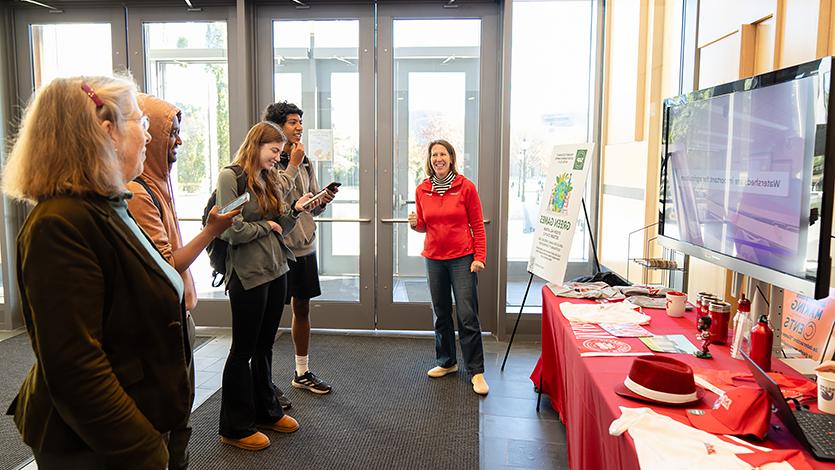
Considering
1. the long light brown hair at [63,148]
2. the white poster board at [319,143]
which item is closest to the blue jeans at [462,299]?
the white poster board at [319,143]

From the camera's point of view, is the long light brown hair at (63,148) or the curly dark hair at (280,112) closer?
the long light brown hair at (63,148)

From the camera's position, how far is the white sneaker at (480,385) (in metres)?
3.60

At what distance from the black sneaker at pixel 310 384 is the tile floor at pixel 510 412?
510mm

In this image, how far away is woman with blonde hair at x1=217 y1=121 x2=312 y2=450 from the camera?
266cm

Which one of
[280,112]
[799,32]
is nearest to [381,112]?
[280,112]

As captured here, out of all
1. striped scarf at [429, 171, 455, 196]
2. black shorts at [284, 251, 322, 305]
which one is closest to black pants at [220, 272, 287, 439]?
black shorts at [284, 251, 322, 305]

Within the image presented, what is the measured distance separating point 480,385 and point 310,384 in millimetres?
1026

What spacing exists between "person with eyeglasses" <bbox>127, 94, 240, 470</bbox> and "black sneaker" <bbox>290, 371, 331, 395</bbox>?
5.89 ft

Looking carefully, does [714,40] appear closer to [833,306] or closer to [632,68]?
[632,68]

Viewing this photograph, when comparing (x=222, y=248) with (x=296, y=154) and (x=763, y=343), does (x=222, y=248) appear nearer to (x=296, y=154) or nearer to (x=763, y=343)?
(x=296, y=154)

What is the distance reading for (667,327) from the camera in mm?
2414

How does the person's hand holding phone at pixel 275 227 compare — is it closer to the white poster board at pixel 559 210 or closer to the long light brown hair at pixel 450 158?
the long light brown hair at pixel 450 158

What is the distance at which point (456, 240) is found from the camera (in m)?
3.65

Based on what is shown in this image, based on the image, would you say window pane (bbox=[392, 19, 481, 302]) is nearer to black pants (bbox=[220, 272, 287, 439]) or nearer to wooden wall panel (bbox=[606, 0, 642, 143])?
wooden wall panel (bbox=[606, 0, 642, 143])
